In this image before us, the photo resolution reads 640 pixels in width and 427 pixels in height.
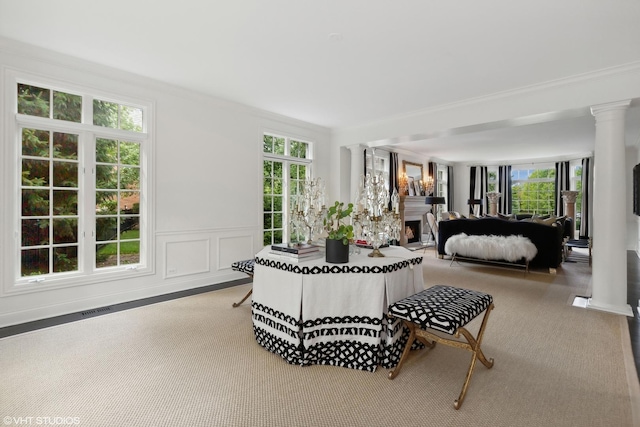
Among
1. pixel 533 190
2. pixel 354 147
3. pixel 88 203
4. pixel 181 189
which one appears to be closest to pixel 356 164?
pixel 354 147

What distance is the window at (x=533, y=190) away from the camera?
1046cm

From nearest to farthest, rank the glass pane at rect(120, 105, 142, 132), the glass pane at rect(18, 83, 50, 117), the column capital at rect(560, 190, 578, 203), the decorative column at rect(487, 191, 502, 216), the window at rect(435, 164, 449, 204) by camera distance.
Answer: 1. the glass pane at rect(18, 83, 50, 117)
2. the glass pane at rect(120, 105, 142, 132)
3. the column capital at rect(560, 190, 578, 203)
4. the window at rect(435, 164, 449, 204)
5. the decorative column at rect(487, 191, 502, 216)

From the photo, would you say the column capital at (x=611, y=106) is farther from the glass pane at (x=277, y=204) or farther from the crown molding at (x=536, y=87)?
the glass pane at (x=277, y=204)

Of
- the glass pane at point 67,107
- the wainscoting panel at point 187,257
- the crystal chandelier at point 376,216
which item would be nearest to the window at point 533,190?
the crystal chandelier at point 376,216

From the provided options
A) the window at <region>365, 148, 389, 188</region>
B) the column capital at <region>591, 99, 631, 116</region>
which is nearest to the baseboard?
the window at <region>365, 148, 389, 188</region>

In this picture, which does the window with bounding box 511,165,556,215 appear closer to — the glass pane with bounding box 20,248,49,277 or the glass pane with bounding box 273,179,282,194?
the glass pane with bounding box 273,179,282,194

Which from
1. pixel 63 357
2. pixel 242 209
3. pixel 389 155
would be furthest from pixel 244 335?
pixel 389 155

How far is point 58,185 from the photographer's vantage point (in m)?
3.43

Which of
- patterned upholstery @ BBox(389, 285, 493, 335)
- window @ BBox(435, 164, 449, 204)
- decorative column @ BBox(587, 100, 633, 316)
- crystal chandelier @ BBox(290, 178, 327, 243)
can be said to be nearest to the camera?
patterned upholstery @ BBox(389, 285, 493, 335)

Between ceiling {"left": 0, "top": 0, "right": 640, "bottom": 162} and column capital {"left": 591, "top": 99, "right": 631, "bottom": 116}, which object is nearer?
ceiling {"left": 0, "top": 0, "right": 640, "bottom": 162}

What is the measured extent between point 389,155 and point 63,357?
296 inches

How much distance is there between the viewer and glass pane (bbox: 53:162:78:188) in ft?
11.2

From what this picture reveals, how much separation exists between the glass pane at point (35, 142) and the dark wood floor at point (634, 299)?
5533 millimetres

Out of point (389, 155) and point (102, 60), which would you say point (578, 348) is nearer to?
point (102, 60)
